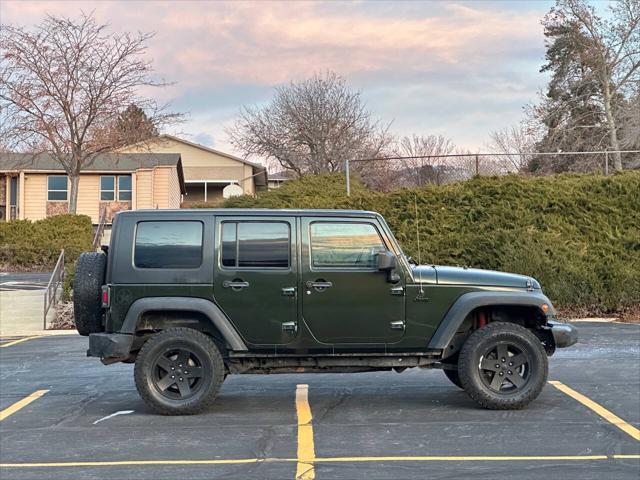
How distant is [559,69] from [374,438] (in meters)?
34.5

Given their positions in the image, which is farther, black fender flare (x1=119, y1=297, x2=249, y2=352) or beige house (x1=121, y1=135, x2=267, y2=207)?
beige house (x1=121, y1=135, x2=267, y2=207)

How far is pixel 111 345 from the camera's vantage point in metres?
6.49

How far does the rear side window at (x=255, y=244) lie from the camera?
6699mm

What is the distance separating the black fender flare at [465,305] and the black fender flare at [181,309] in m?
1.89

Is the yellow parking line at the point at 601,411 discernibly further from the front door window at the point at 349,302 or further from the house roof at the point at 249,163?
the house roof at the point at 249,163

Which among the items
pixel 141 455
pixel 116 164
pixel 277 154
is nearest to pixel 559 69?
pixel 277 154

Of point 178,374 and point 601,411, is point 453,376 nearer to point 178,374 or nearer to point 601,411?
point 601,411

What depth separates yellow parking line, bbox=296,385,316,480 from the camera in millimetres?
5034

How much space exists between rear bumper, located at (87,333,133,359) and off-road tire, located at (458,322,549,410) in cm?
316

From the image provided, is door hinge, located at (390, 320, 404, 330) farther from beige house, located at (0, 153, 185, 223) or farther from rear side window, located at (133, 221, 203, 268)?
beige house, located at (0, 153, 185, 223)

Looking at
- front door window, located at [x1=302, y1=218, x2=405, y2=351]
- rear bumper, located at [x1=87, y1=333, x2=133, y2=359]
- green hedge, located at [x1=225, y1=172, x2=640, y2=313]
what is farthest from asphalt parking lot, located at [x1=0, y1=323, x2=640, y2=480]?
green hedge, located at [x1=225, y1=172, x2=640, y2=313]

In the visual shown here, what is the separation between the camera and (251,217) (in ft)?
22.3

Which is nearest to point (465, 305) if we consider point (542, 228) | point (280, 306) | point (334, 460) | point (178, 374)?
point (280, 306)

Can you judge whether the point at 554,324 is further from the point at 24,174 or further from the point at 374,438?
the point at 24,174
